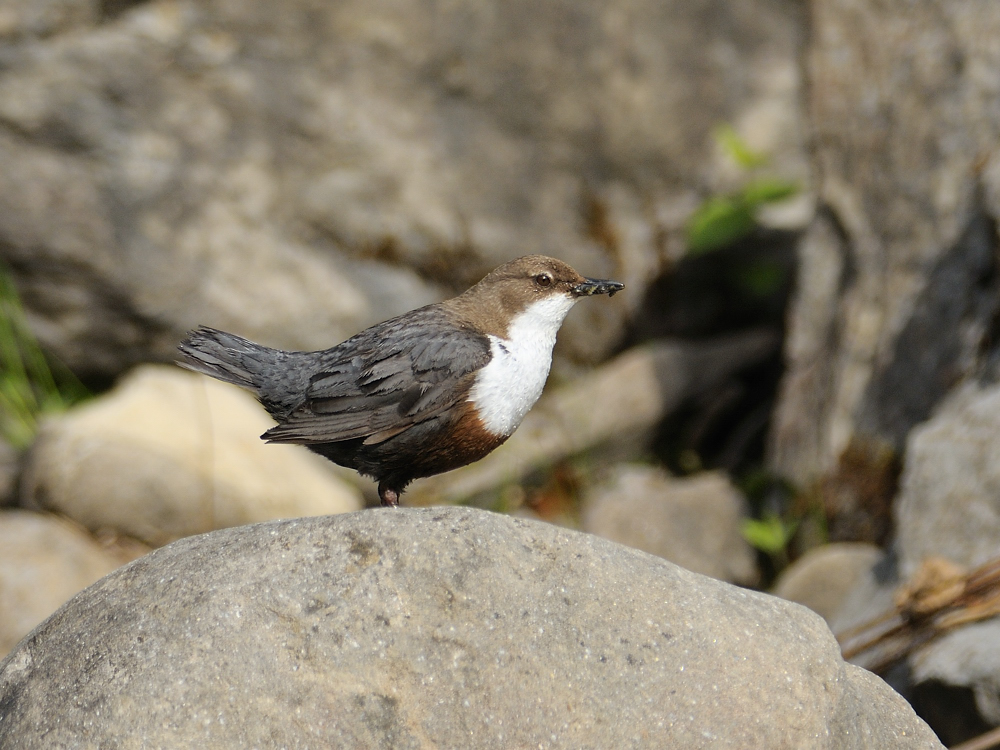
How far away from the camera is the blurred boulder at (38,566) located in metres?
4.54

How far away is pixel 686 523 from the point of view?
18.9 feet

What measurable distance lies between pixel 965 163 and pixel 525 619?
3.64 metres

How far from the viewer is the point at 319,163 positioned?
6.30 meters

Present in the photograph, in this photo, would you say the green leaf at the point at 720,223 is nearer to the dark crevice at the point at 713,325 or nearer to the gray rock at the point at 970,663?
the dark crevice at the point at 713,325

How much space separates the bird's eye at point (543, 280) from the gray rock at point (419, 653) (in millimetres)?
1262

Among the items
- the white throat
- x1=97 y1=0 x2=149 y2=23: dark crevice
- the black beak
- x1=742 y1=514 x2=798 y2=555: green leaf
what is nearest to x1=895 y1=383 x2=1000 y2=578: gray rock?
x1=742 y1=514 x2=798 y2=555: green leaf

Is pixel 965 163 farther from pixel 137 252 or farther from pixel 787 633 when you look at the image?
pixel 137 252

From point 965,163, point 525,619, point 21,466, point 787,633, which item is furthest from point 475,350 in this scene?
point 21,466

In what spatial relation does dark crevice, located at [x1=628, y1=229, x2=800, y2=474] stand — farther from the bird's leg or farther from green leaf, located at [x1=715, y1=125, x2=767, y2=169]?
the bird's leg

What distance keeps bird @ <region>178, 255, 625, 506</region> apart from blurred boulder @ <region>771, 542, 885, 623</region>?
1992 mm

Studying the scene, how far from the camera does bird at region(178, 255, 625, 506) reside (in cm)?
338

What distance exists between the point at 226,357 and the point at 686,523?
10.0 ft

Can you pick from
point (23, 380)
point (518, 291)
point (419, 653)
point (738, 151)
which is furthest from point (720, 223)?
point (419, 653)

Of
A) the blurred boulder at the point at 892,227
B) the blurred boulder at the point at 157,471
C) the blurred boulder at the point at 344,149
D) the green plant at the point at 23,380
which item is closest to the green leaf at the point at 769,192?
the blurred boulder at the point at 344,149
